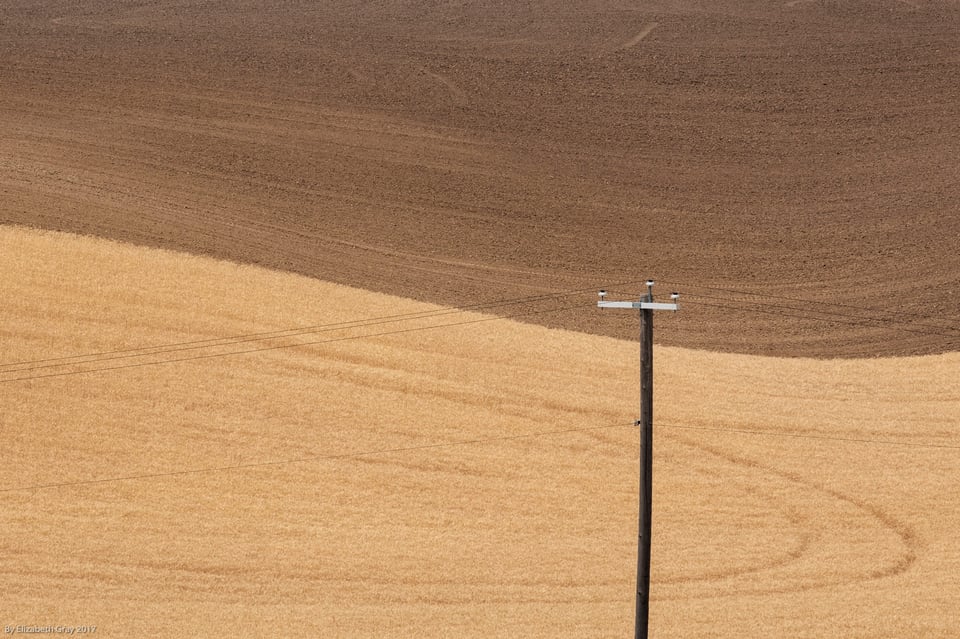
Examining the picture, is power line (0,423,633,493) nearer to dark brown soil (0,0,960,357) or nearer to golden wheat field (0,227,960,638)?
golden wheat field (0,227,960,638)

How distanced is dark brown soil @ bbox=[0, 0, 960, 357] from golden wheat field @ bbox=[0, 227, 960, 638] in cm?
274

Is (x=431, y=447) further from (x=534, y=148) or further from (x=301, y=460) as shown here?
(x=534, y=148)

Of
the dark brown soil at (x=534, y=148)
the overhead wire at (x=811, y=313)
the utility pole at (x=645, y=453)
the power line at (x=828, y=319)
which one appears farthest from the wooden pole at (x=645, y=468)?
the power line at (x=828, y=319)

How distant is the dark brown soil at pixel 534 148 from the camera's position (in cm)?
3139

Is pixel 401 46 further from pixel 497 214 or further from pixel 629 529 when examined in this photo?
pixel 629 529

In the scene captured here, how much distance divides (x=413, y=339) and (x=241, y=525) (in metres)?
7.90

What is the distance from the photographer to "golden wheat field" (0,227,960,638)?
17328 mm

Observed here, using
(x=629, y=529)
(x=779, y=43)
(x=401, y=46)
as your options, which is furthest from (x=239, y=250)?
(x=779, y=43)

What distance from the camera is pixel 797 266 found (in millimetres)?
33406

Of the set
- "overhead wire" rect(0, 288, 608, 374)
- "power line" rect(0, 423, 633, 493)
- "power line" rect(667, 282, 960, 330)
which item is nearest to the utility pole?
"power line" rect(0, 423, 633, 493)

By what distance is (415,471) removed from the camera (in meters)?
22.3

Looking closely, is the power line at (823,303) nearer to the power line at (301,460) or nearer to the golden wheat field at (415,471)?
A: the golden wheat field at (415,471)

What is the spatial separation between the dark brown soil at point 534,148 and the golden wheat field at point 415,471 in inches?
108

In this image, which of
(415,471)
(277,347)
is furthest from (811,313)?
(277,347)
